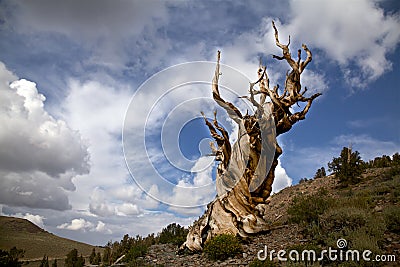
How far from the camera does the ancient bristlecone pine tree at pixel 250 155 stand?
1316cm

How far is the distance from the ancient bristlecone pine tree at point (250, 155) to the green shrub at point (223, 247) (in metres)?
0.99

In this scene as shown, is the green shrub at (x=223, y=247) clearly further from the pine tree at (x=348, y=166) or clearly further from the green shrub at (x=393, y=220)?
the pine tree at (x=348, y=166)

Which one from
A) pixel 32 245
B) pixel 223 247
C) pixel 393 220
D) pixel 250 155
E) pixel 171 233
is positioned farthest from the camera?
pixel 32 245

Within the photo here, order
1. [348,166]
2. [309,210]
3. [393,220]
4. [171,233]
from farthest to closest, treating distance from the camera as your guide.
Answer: [348,166] → [171,233] → [309,210] → [393,220]

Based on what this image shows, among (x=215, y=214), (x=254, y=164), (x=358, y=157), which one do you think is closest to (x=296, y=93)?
(x=254, y=164)

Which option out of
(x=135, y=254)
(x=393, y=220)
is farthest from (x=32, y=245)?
(x=393, y=220)

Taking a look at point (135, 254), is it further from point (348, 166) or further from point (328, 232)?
point (348, 166)

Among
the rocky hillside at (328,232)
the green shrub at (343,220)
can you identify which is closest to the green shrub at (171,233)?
the rocky hillside at (328,232)

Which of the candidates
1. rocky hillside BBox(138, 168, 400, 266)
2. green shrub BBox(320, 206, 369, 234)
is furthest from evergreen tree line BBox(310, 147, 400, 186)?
green shrub BBox(320, 206, 369, 234)

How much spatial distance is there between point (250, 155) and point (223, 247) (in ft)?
14.1

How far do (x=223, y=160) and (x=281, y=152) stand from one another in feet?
8.73

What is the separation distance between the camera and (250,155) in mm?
13812

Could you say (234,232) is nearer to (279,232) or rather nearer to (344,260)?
(279,232)

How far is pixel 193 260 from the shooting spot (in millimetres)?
11945
